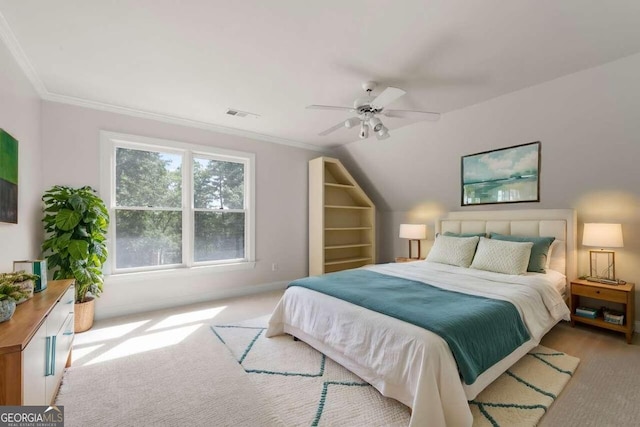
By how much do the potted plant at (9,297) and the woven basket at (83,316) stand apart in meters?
1.53

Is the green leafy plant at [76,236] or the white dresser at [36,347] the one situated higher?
the green leafy plant at [76,236]

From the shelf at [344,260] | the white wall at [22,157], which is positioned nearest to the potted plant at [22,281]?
the white wall at [22,157]

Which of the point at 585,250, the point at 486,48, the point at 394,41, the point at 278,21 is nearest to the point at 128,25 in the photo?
the point at 278,21

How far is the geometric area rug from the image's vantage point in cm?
176

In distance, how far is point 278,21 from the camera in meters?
1.93

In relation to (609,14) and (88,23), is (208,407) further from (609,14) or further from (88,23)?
(609,14)

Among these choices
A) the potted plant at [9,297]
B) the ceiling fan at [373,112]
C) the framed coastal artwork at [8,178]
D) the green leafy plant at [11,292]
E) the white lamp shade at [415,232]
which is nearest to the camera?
the potted plant at [9,297]

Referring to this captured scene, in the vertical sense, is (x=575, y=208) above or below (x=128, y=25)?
below

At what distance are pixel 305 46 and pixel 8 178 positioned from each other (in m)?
2.43

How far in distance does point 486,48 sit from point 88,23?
113 inches

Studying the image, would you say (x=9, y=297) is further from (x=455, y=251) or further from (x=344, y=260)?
(x=344, y=260)

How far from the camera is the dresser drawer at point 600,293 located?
2.74m

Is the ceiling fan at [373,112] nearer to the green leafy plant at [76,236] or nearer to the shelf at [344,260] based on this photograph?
the green leafy plant at [76,236]

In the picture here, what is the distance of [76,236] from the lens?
2.91 m
